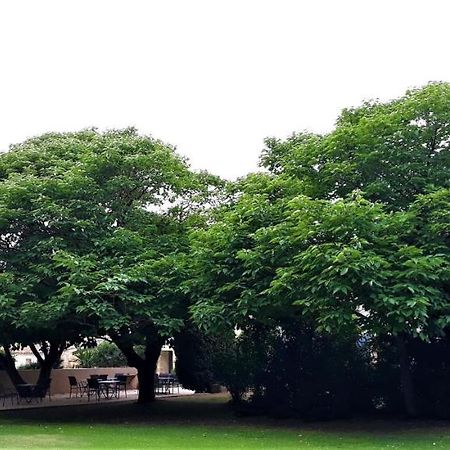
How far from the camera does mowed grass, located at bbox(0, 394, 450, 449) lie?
15914 mm

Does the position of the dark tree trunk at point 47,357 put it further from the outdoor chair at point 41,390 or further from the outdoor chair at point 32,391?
the outdoor chair at point 32,391

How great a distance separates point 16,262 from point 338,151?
9962 mm

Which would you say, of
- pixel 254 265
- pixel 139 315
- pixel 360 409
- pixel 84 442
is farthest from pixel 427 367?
pixel 84 442

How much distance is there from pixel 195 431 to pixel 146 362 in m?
7.95

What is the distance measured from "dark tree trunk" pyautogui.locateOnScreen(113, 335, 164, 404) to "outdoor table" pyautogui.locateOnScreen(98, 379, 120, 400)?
4314mm

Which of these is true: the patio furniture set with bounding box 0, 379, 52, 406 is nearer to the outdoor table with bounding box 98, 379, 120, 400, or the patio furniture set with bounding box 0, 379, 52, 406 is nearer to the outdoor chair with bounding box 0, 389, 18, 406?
the outdoor chair with bounding box 0, 389, 18, 406

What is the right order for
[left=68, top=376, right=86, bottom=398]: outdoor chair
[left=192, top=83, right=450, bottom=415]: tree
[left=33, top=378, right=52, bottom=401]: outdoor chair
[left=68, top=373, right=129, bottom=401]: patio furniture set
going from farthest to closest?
1. [left=68, top=376, right=86, bottom=398]: outdoor chair
2. [left=33, top=378, right=52, bottom=401]: outdoor chair
3. [left=68, top=373, right=129, bottom=401]: patio furniture set
4. [left=192, top=83, right=450, bottom=415]: tree

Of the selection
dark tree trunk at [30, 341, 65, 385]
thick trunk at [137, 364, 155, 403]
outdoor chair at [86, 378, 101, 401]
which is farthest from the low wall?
thick trunk at [137, 364, 155, 403]

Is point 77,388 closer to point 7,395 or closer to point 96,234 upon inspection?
point 7,395

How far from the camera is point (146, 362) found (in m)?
26.5

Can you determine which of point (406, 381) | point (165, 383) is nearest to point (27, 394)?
point (165, 383)

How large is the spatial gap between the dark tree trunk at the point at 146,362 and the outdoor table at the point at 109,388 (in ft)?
14.2

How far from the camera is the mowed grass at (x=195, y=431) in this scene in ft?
52.2

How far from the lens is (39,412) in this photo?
25625 millimetres
